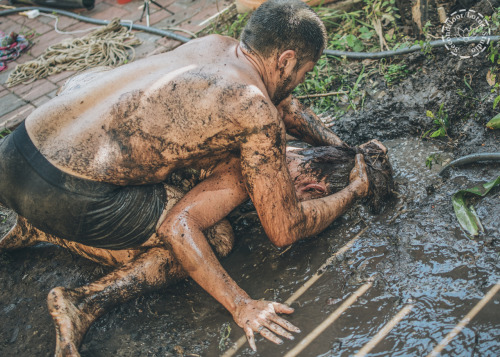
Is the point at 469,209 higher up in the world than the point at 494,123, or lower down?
lower down

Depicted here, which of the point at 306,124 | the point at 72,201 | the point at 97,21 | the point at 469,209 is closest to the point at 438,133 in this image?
the point at 469,209

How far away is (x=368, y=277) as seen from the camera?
2.38 m

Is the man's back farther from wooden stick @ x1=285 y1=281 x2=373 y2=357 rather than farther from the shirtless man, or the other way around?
wooden stick @ x1=285 y1=281 x2=373 y2=357

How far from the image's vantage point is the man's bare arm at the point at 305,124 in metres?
3.10

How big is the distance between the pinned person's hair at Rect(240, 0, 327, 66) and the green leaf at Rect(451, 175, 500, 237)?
1251 millimetres

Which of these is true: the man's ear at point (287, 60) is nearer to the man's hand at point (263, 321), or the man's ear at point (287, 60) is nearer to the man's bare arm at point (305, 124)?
the man's bare arm at point (305, 124)

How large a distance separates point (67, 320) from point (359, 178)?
5.98 ft

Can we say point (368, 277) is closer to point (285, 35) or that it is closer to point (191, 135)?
point (191, 135)

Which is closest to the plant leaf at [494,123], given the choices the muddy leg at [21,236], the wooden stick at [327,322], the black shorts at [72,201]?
the wooden stick at [327,322]

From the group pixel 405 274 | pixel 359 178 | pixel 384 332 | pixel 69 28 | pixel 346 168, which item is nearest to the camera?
pixel 384 332

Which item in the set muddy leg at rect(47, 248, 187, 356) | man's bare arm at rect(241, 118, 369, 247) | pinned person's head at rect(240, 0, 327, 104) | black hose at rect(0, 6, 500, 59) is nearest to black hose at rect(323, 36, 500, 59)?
black hose at rect(0, 6, 500, 59)

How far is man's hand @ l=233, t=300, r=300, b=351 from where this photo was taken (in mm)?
2117

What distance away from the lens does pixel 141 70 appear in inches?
87.7

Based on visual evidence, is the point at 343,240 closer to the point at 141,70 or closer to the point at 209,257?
the point at 209,257
